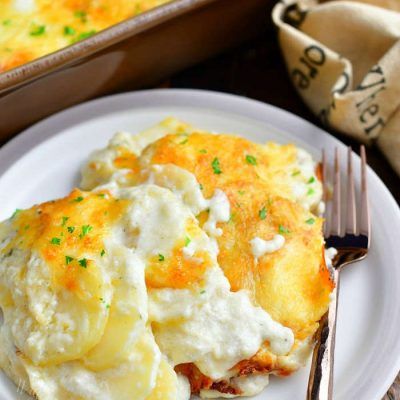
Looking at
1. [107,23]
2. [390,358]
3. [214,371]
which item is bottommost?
[390,358]

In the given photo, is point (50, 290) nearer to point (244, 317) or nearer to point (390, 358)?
point (244, 317)

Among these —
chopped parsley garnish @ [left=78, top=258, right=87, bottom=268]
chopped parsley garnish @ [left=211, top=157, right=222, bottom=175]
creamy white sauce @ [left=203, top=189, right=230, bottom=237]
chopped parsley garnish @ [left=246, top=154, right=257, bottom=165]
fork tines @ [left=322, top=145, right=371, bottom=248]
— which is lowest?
fork tines @ [left=322, top=145, right=371, bottom=248]

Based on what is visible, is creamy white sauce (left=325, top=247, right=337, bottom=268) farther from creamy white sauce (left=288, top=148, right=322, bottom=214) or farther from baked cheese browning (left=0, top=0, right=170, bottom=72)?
baked cheese browning (left=0, top=0, right=170, bottom=72)

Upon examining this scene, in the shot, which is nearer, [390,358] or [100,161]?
[390,358]

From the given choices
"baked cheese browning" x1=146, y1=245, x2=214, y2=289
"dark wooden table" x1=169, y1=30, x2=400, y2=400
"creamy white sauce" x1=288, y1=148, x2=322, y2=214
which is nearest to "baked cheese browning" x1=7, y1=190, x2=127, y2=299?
"baked cheese browning" x1=146, y1=245, x2=214, y2=289

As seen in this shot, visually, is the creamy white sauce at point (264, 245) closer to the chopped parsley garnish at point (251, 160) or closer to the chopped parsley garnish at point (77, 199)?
the chopped parsley garnish at point (251, 160)

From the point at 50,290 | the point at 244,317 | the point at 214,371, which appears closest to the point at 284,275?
the point at 244,317
